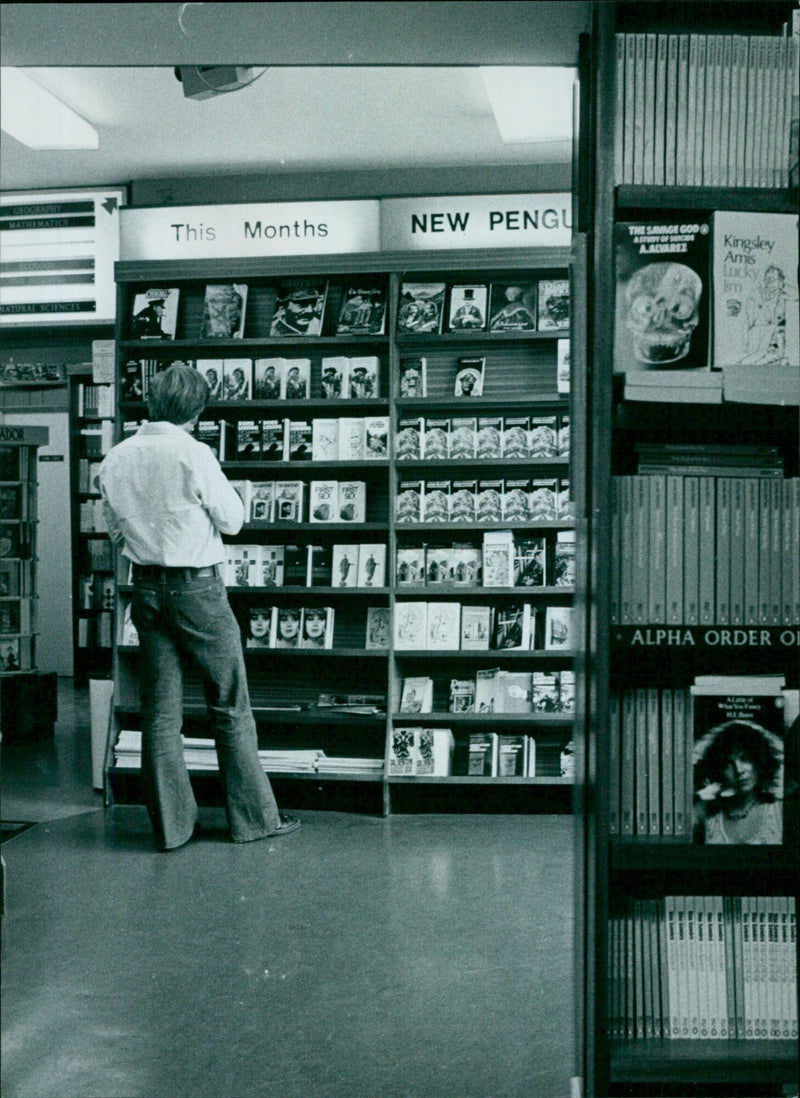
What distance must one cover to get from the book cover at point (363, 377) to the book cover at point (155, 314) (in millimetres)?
897

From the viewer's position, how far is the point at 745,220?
1.97 metres

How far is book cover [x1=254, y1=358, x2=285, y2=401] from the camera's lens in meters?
5.33

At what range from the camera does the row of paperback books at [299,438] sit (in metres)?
5.20

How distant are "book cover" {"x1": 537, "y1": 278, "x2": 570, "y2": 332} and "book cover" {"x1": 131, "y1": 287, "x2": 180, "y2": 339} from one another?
171 cm

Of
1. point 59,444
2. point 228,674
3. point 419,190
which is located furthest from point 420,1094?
point 59,444

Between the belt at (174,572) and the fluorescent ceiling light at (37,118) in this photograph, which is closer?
the belt at (174,572)

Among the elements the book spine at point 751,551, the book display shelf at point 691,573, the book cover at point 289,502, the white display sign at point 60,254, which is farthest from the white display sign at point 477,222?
the book spine at point 751,551

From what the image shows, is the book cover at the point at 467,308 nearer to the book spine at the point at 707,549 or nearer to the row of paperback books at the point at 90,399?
the book spine at the point at 707,549

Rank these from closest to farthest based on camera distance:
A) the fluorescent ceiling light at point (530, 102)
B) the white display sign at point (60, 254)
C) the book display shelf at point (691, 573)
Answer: the book display shelf at point (691, 573)
the fluorescent ceiling light at point (530, 102)
the white display sign at point (60, 254)

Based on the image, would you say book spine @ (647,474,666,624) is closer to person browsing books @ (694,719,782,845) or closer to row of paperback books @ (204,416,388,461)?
person browsing books @ (694,719,782,845)

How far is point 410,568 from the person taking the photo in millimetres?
5180

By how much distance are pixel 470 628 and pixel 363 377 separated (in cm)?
123

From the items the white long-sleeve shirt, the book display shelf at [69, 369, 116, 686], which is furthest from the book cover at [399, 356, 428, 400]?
the book display shelf at [69, 369, 116, 686]

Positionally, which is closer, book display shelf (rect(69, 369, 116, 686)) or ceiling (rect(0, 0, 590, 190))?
ceiling (rect(0, 0, 590, 190))
